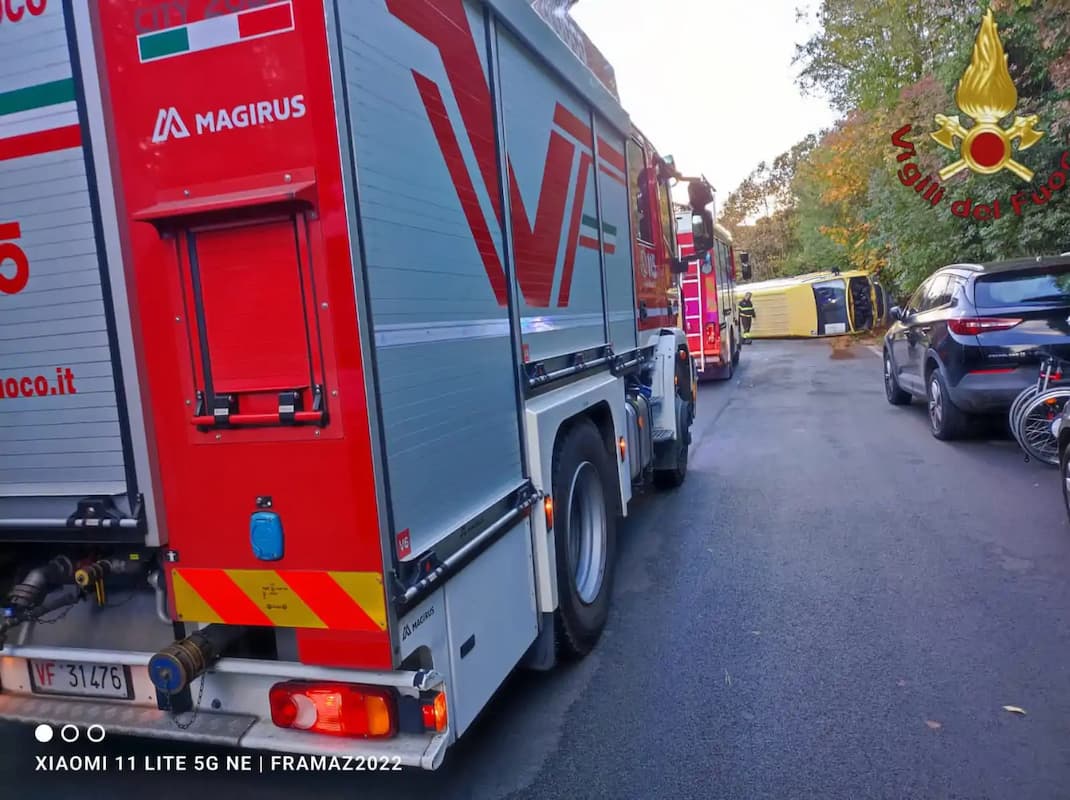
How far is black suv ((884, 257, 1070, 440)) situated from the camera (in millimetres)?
7453

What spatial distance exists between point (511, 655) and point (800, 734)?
1.25 meters

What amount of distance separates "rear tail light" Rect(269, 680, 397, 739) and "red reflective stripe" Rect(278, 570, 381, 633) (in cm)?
26

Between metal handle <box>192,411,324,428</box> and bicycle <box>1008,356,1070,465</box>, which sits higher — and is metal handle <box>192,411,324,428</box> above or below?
above

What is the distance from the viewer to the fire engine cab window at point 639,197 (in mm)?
6282

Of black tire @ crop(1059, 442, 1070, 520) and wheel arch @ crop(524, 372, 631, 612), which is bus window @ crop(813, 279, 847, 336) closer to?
black tire @ crop(1059, 442, 1070, 520)

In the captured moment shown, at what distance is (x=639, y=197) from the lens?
6.62 m

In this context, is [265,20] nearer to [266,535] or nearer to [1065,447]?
[266,535]

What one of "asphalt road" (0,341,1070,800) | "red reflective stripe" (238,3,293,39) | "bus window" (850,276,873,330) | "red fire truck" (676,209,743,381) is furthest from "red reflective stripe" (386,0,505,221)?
"bus window" (850,276,873,330)

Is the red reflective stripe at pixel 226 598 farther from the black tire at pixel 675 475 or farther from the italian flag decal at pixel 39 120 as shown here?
the black tire at pixel 675 475

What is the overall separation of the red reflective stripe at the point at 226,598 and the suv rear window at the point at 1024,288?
7.61m

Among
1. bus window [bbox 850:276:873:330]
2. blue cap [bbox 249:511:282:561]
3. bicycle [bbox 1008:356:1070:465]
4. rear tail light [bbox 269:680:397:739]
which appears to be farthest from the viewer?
bus window [bbox 850:276:873:330]

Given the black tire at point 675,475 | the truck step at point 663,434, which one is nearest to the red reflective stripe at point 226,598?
the truck step at point 663,434

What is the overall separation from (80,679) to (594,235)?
140 inches

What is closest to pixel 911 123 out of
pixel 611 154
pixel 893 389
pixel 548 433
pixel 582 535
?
pixel 893 389
